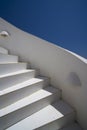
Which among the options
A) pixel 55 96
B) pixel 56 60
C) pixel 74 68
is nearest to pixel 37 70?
pixel 56 60

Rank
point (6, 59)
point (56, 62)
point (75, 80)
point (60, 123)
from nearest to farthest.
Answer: point (60, 123), point (75, 80), point (56, 62), point (6, 59)

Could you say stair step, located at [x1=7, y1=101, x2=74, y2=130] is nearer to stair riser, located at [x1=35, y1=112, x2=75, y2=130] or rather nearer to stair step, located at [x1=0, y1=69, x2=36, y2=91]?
stair riser, located at [x1=35, y1=112, x2=75, y2=130]

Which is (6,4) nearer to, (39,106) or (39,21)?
(39,21)

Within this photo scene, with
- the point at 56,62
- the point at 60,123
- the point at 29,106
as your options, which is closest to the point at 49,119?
the point at 60,123

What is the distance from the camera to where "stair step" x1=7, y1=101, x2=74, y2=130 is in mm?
1479

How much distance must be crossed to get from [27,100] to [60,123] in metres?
0.61

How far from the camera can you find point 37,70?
2.70 m

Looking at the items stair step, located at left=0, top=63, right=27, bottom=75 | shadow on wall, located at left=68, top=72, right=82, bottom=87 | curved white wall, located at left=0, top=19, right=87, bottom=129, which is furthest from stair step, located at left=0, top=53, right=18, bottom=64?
shadow on wall, located at left=68, top=72, right=82, bottom=87

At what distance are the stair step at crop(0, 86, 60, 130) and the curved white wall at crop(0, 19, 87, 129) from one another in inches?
11.8

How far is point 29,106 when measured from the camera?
1670 millimetres

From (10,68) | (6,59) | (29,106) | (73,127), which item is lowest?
(73,127)

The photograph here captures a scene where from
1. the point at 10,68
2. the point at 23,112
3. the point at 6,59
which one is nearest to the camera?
the point at 23,112

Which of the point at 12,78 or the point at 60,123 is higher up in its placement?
the point at 12,78

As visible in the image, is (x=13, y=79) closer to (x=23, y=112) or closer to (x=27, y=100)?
(x=27, y=100)
